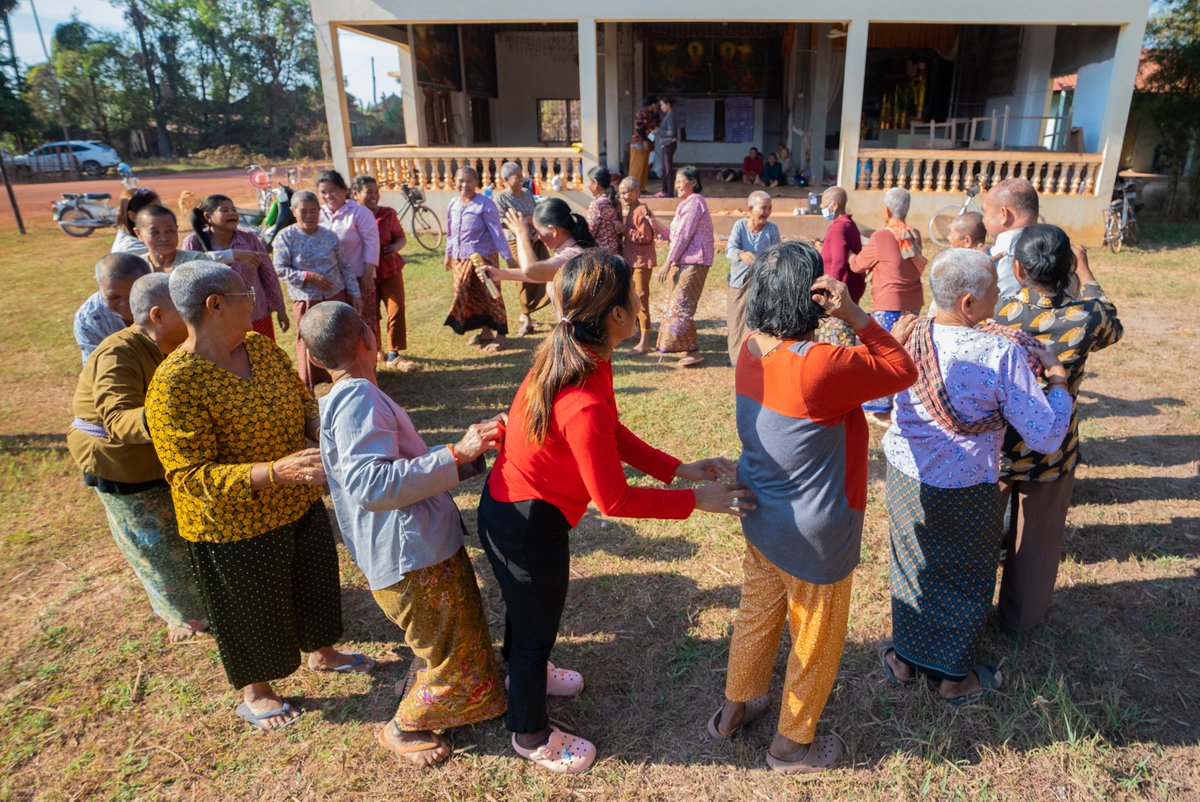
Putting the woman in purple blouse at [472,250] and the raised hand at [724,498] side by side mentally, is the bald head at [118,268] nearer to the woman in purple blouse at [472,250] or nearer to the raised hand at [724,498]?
the raised hand at [724,498]

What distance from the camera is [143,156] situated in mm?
38344

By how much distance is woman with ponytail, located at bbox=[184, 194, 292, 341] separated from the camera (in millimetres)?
4398

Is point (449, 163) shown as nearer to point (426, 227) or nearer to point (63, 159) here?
point (426, 227)

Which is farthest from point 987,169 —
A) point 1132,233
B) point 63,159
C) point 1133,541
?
point 63,159

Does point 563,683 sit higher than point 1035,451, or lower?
lower

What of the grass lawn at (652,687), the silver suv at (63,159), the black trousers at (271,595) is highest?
the silver suv at (63,159)

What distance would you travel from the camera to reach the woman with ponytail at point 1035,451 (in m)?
2.57

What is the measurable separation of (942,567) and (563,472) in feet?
4.63

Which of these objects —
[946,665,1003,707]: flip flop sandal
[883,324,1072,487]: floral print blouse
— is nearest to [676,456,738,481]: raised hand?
[883,324,1072,487]: floral print blouse

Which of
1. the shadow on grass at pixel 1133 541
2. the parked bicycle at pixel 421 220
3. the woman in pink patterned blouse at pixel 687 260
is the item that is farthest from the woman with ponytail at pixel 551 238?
the parked bicycle at pixel 421 220

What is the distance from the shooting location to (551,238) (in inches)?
175

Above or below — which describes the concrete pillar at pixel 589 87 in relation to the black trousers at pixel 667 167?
above

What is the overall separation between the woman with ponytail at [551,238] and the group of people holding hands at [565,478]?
7.12 feet

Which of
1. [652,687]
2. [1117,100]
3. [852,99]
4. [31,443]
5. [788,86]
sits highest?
[788,86]
